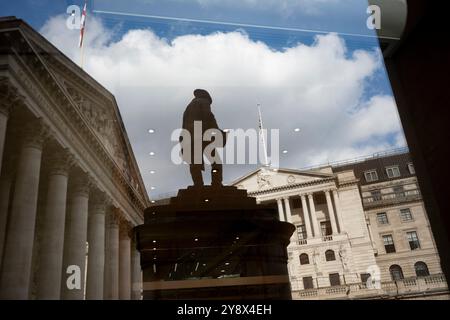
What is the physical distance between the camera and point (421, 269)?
12.9 ft

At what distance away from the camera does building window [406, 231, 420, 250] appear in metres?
4.09

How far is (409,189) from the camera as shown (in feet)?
13.8

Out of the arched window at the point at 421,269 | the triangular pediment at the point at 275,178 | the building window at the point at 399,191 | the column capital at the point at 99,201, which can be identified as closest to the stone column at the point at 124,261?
the column capital at the point at 99,201

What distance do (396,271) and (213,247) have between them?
217 cm

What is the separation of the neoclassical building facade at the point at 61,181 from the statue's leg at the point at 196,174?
0.60 meters

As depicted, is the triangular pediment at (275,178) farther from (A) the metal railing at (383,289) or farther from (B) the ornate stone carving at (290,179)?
(A) the metal railing at (383,289)

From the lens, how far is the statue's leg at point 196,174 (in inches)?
161

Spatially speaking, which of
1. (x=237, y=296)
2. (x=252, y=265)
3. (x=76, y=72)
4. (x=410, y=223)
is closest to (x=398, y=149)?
(x=410, y=223)

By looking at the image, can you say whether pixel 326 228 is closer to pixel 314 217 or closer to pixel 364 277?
pixel 314 217

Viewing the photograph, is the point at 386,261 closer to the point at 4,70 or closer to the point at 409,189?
the point at 409,189

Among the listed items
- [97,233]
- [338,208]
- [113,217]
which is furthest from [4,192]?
[338,208]

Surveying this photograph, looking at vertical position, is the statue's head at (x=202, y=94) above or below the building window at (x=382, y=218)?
above

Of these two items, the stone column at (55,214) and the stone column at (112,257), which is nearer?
the stone column at (112,257)

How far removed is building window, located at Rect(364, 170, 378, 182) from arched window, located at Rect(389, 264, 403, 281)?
1025 mm
